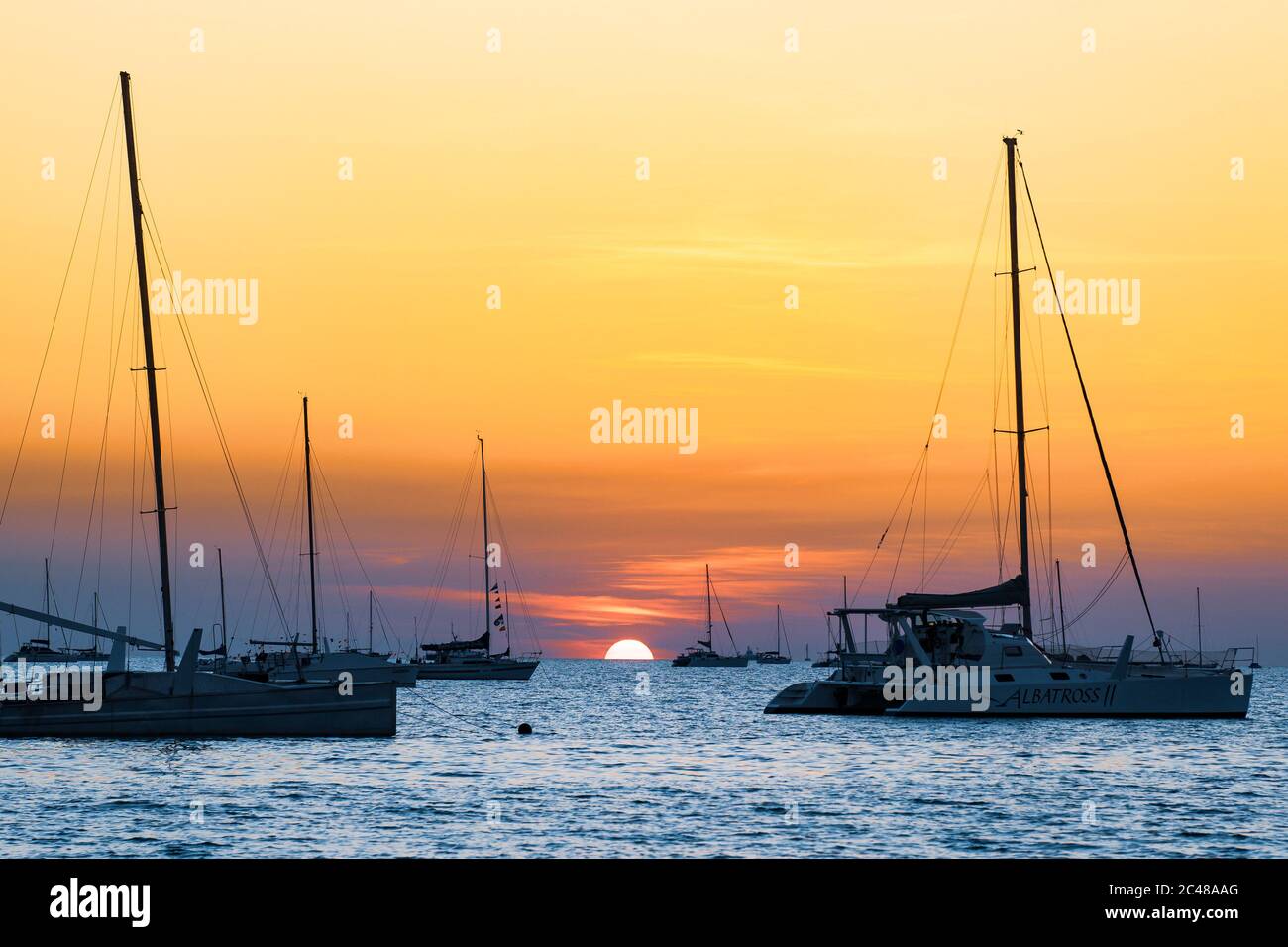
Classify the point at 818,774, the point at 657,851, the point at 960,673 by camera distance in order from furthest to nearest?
Answer: the point at 960,673
the point at 818,774
the point at 657,851

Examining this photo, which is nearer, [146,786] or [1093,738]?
[146,786]

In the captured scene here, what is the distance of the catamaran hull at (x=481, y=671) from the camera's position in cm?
15112

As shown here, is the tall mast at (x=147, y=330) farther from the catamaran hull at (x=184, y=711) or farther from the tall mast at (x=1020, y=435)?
the tall mast at (x=1020, y=435)

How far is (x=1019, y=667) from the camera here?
59562 mm

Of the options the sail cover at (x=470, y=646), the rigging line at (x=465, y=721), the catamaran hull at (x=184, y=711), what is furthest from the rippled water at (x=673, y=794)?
the sail cover at (x=470, y=646)

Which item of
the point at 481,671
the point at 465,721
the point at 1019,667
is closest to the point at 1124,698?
the point at 1019,667

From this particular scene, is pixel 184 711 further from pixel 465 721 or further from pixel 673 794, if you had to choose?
pixel 465 721

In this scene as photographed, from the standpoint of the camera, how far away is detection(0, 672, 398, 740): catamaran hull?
151ft

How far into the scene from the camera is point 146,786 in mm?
37312

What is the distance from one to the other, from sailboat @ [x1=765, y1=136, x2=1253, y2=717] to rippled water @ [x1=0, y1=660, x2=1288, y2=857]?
1142 mm

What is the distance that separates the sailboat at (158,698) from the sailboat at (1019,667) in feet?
87.9
